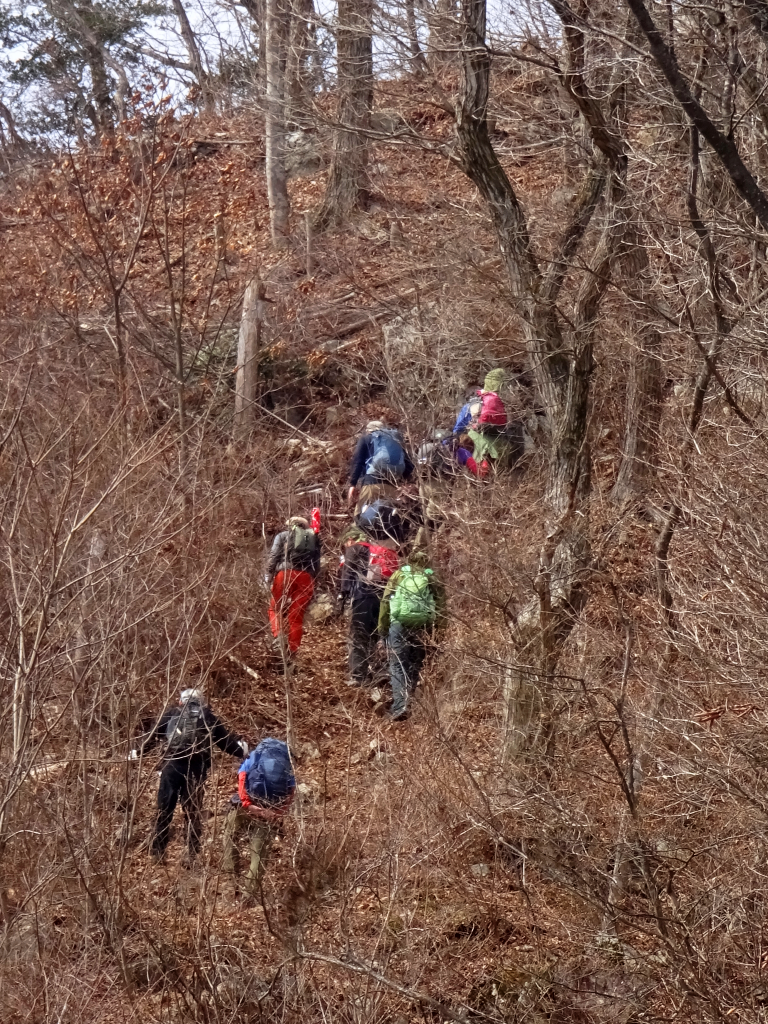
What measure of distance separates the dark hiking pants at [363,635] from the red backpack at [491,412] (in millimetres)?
1868

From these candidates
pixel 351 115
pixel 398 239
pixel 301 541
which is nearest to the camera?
pixel 301 541

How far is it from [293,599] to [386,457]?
157 cm

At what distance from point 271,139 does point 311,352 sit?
360cm

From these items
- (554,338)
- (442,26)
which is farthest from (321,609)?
(442,26)

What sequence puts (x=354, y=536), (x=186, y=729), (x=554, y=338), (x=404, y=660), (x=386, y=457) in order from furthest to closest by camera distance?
1. (x=386, y=457)
2. (x=354, y=536)
3. (x=404, y=660)
4. (x=554, y=338)
5. (x=186, y=729)

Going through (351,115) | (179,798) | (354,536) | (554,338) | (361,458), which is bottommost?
(179,798)

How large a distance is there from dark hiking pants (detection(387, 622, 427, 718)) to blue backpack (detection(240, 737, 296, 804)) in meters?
1.73

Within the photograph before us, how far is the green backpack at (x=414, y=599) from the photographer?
26.6ft

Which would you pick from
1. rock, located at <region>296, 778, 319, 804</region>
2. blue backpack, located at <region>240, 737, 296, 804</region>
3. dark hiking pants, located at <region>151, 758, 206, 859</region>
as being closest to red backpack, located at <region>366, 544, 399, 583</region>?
rock, located at <region>296, 778, 319, 804</region>

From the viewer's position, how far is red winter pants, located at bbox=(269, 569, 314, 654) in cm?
839

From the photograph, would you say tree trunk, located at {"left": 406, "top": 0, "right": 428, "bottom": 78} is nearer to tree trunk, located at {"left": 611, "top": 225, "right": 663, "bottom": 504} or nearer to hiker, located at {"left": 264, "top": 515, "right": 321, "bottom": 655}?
tree trunk, located at {"left": 611, "top": 225, "right": 663, "bottom": 504}

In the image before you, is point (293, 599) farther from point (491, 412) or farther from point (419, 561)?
point (491, 412)

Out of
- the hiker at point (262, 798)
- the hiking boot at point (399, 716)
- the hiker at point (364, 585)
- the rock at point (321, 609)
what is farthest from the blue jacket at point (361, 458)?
the hiker at point (262, 798)

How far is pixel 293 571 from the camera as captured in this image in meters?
8.72
